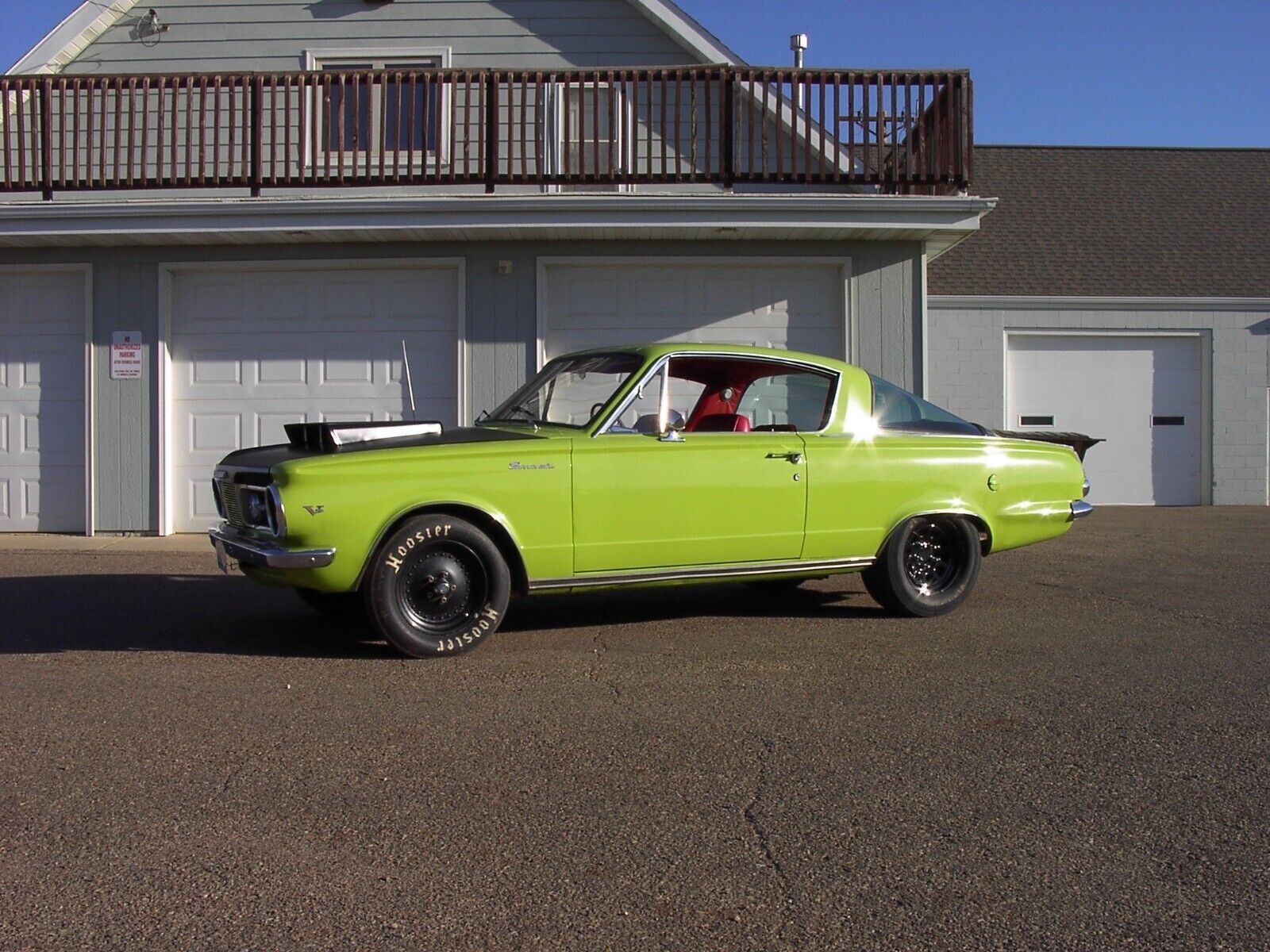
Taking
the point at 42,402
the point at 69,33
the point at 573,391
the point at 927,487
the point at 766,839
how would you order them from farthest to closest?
1. the point at 69,33
2. the point at 42,402
3. the point at 927,487
4. the point at 573,391
5. the point at 766,839

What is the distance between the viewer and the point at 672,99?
1252cm

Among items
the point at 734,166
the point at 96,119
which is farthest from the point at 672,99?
the point at 96,119

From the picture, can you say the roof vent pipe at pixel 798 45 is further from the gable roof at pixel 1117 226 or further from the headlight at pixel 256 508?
the headlight at pixel 256 508

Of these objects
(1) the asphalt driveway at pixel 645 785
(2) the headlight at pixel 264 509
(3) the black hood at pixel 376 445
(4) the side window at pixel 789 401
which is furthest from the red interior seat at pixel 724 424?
(2) the headlight at pixel 264 509

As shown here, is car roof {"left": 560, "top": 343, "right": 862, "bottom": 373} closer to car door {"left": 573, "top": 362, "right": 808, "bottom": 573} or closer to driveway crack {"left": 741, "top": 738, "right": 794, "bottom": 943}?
car door {"left": 573, "top": 362, "right": 808, "bottom": 573}

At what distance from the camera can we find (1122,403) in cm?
1446

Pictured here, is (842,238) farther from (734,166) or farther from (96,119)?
(96,119)

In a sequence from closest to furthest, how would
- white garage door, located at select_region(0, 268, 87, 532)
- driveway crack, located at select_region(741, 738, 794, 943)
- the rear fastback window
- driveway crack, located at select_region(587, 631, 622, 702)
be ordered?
1. driveway crack, located at select_region(741, 738, 794, 943)
2. driveway crack, located at select_region(587, 631, 622, 702)
3. the rear fastback window
4. white garage door, located at select_region(0, 268, 87, 532)

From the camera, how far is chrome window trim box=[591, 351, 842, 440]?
21.2ft

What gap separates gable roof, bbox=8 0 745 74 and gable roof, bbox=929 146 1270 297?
399cm

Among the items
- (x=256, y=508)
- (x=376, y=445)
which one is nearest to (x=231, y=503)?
(x=256, y=508)

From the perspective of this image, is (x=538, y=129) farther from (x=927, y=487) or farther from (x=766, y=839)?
(x=766, y=839)

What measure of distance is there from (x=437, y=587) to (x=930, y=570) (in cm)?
304

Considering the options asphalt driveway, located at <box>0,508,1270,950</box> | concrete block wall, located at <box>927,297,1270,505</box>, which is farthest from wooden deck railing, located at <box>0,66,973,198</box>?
asphalt driveway, located at <box>0,508,1270,950</box>
